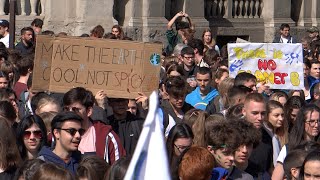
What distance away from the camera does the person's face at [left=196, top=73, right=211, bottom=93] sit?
12742 millimetres

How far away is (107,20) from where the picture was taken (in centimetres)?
2147

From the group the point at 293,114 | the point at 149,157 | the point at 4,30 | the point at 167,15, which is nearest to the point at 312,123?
the point at 293,114

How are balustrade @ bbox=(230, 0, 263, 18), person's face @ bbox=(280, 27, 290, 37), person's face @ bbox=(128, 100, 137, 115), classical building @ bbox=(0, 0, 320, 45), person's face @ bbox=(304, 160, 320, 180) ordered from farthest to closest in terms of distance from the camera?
1. balustrade @ bbox=(230, 0, 263, 18)
2. classical building @ bbox=(0, 0, 320, 45)
3. person's face @ bbox=(280, 27, 290, 37)
4. person's face @ bbox=(128, 100, 137, 115)
5. person's face @ bbox=(304, 160, 320, 180)

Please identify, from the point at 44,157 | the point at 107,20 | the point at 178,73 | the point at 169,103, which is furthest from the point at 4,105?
the point at 107,20

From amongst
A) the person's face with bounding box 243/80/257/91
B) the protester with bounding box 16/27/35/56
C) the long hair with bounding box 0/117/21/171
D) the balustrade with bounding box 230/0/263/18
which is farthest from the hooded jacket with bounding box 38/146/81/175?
the balustrade with bounding box 230/0/263/18

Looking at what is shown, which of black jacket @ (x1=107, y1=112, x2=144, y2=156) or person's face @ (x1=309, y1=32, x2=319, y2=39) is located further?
person's face @ (x1=309, y1=32, x2=319, y2=39)

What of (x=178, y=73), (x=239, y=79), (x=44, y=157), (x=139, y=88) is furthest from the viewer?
(x=178, y=73)

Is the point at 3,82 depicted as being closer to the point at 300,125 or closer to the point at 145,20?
the point at 300,125

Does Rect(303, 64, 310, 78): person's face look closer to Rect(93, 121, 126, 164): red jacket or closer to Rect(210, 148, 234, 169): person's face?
Rect(93, 121, 126, 164): red jacket

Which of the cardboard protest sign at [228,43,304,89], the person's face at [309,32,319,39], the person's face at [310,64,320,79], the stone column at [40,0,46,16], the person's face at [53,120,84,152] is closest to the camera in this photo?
the person's face at [53,120,84,152]

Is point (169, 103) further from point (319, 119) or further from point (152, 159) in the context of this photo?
point (152, 159)

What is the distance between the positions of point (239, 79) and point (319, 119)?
6.83ft

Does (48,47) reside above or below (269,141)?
above

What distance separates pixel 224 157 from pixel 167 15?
587 inches
